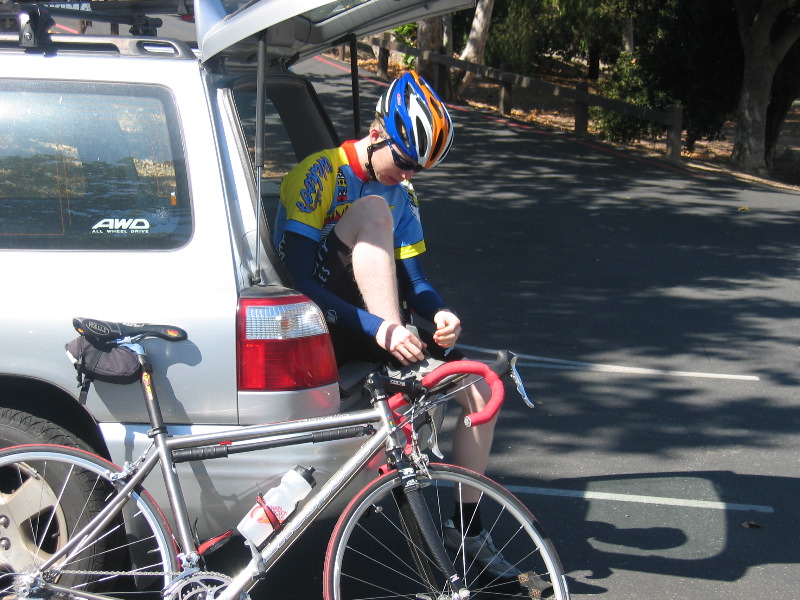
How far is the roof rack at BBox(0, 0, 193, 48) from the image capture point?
3.17m

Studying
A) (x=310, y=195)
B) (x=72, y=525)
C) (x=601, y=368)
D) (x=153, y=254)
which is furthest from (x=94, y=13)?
(x=601, y=368)

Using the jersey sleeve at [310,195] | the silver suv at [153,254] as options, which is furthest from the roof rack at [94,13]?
the jersey sleeve at [310,195]

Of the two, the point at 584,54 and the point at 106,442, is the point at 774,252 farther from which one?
the point at 584,54

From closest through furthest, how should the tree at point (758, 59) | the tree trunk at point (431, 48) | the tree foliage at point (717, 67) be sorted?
the tree at point (758, 59)
the tree foliage at point (717, 67)
the tree trunk at point (431, 48)

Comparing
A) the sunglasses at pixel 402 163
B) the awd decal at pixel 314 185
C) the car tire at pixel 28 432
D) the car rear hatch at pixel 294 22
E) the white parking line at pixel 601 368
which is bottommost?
the white parking line at pixel 601 368

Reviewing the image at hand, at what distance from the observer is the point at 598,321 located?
753 centimetres

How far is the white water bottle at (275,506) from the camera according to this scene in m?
2.93

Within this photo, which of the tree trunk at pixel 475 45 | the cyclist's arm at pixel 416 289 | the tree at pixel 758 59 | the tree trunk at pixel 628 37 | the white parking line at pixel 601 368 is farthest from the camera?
the tree trunk at pixel 628 37

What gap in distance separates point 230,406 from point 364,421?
0.43 metres

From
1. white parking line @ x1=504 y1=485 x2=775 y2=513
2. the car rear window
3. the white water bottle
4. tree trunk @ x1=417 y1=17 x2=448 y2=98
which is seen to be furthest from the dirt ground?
the white water bottle

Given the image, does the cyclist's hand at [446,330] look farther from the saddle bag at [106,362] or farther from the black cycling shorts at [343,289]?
the saddle bag at [106,362]

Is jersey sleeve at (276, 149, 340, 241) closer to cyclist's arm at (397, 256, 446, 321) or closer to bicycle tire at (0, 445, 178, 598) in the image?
cyclist's arm at (397, 256, 446, 321)

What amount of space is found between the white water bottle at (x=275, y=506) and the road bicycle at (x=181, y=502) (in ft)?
0.09

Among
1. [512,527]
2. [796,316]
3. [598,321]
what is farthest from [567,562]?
[796,316]
